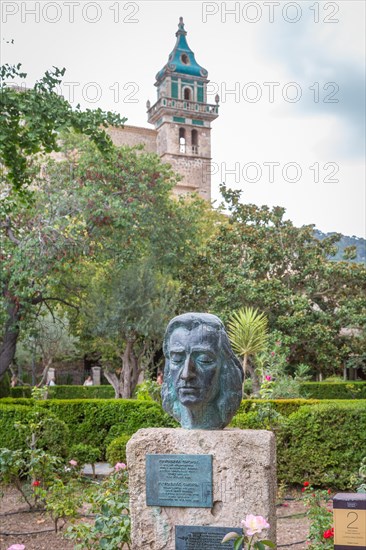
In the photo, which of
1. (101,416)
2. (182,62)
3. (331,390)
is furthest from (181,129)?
(101,416)

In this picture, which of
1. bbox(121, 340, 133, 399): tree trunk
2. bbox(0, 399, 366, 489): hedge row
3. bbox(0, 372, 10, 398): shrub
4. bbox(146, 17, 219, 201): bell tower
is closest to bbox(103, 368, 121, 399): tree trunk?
bbox(121, 340, 133, 399): tree trunk

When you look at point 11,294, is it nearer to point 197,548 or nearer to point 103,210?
point 103,210

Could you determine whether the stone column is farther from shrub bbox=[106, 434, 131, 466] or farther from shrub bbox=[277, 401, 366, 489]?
shrub bbox=[277, 401, 366, 489]

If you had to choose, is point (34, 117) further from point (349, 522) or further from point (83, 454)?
point (349, 522)

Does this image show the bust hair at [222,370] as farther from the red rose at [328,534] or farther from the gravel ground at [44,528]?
the gravel ground at [44,528]

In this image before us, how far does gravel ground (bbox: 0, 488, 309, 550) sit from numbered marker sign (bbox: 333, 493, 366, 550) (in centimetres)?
207

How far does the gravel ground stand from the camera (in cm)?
663

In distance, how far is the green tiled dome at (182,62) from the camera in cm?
4046

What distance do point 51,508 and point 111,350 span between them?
53.9 ft

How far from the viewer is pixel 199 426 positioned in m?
4.46

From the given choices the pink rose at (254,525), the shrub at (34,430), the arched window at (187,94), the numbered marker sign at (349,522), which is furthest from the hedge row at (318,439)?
the arched window at (187,94)

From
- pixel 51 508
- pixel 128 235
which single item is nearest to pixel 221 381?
pixel 51 508

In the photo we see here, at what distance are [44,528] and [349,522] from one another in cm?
406

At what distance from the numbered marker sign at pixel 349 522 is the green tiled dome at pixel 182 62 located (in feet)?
125
